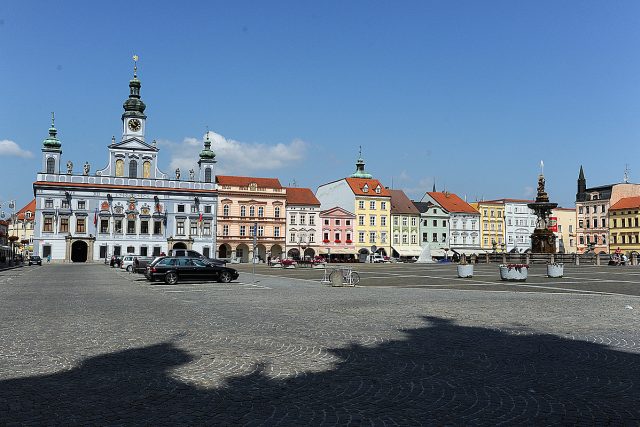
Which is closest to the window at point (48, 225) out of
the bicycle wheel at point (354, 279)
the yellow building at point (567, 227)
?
the bicycle wheel at point (354, 279)

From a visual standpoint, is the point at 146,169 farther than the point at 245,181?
No

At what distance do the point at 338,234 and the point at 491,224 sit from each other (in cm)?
3102

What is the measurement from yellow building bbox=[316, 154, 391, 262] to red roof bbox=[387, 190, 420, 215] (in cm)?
201

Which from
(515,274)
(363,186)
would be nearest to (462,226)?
(363,186)

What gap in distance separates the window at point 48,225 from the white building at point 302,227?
34.1 meters

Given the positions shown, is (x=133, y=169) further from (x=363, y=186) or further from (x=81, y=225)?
(x=363, y=186)

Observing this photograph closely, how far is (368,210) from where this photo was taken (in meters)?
97.6

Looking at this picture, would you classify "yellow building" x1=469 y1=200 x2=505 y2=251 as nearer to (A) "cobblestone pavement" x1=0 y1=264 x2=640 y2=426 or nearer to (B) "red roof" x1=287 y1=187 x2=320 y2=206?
(B) "red roof" x1=287 y1=187 x2=320 y2=206

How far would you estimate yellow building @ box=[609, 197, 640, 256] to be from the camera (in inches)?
3971

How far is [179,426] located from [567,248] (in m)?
120

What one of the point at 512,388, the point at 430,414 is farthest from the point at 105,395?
the point at 512,388

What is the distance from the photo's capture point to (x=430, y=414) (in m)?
5.79

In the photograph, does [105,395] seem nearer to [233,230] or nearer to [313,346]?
[313,346]

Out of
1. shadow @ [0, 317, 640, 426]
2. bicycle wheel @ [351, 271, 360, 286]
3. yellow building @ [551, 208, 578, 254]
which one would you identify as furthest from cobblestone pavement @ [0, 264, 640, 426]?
yellow building @ [551, 208, 578, 254]
